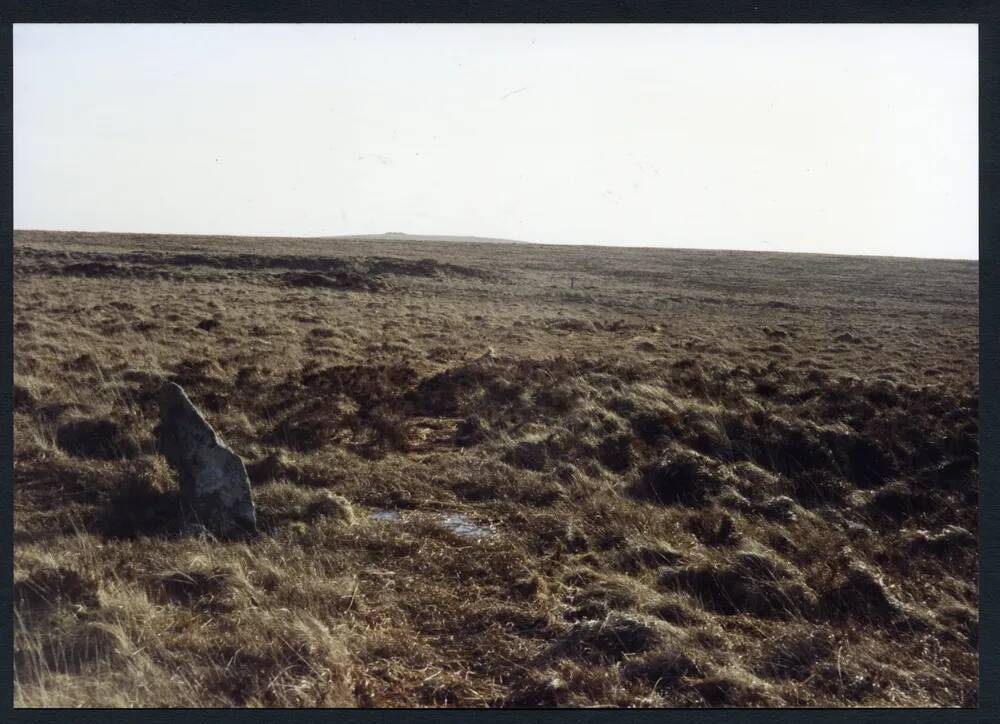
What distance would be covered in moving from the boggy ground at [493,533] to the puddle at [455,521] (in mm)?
44

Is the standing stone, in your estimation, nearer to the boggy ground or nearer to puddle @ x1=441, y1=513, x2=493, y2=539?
the boggy ground

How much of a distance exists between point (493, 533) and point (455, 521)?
45 cm

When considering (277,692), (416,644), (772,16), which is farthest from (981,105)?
(277,692)

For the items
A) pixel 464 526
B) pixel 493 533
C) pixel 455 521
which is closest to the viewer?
pixel 493 533

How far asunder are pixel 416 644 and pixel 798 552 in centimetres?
349

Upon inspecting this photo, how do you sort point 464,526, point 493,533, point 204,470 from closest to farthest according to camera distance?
point 204,470 < point 493,533 < point 464,526

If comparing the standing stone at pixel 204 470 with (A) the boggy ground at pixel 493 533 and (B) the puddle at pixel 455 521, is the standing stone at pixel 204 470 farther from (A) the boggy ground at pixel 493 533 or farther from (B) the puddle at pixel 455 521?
(B) the puddle at pixel 455 521

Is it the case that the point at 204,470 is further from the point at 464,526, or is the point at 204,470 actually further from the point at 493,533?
the point at 493,533

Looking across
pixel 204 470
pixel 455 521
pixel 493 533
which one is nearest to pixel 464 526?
pixel 455 521

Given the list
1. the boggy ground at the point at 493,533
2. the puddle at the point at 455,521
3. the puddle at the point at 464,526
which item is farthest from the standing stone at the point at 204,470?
the puddle at the point at 464,526

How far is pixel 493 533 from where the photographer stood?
6809mm

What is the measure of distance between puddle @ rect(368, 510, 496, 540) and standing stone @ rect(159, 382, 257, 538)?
47.2 inches

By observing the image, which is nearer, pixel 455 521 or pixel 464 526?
pixel 464 526

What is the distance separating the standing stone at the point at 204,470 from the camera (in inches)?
253
